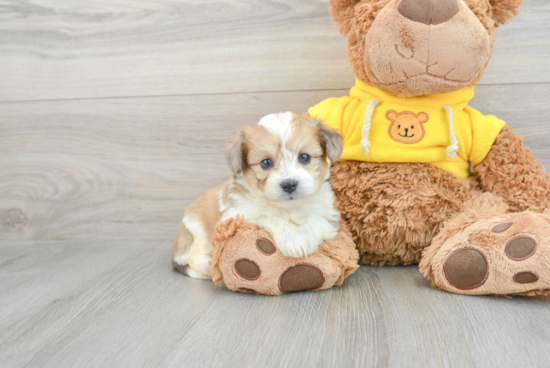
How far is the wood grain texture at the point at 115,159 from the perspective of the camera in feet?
7.00

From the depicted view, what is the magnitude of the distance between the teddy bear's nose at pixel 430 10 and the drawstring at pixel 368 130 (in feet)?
1.06

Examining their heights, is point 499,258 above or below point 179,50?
below

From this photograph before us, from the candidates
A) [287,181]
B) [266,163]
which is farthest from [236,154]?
[287,181]

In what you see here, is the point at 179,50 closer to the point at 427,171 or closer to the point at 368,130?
the point at 368,130

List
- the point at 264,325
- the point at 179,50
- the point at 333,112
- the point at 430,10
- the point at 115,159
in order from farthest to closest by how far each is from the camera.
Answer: the point at 115,159, the point at 179,50, the point at 333,112, the point at 430,10, the point at 264,325

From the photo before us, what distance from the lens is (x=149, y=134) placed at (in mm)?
2176

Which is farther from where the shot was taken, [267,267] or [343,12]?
[343,12]

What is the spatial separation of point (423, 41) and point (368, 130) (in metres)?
0.35

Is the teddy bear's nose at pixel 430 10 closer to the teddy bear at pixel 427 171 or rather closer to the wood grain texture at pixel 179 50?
the teddy bear at pixel 427 171

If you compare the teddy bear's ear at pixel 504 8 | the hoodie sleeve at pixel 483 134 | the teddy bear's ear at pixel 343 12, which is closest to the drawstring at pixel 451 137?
the hoodie sleeve at pixel 483 134

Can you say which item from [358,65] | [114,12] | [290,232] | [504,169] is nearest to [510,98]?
[504,169]

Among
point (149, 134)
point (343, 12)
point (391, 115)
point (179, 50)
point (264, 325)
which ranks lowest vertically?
point (264, 325)

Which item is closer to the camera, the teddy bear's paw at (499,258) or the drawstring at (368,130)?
the teddy bear's paw at (499,258)

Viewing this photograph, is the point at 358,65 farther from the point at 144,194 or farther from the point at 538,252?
the point at 144,194
